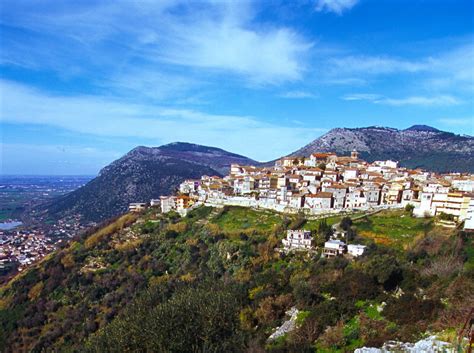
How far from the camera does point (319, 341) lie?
58.6ft

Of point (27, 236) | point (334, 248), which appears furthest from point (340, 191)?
point (27, 236)

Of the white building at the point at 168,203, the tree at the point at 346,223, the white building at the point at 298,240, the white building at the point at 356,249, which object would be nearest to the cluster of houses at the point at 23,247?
the white building at the point at 168,203

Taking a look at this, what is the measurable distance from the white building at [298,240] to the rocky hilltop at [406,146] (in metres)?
102

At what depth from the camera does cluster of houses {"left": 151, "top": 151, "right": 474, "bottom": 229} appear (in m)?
36.4

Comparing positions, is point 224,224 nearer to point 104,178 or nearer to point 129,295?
point 129,295

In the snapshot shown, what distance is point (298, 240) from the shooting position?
3488cm

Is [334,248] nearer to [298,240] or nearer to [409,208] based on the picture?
[298,240]

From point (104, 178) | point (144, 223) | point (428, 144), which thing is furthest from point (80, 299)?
point (428, 144)

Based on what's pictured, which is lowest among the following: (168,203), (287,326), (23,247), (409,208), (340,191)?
(23,247)

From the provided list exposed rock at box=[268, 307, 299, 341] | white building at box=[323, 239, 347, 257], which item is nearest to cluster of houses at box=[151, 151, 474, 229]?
white building at box=[323, 239, 347, 257]

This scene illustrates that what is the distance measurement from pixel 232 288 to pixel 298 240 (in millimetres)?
10025

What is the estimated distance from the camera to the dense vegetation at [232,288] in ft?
58.2

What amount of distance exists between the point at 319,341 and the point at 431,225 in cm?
2190

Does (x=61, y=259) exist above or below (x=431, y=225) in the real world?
below
